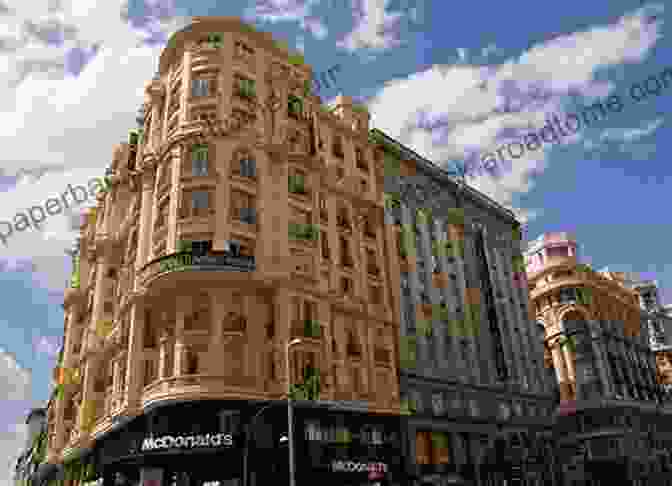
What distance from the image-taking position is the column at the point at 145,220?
153 feet

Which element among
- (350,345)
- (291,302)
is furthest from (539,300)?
(291,302)

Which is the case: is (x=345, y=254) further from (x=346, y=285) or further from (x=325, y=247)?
(x=346, y=285)

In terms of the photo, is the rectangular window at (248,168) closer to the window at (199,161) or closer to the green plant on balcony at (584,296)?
the window at (199,161)

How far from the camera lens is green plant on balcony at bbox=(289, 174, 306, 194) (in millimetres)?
49688

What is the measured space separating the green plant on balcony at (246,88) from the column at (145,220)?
1036cm

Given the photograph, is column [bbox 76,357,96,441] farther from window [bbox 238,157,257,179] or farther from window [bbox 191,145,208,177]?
window [bbox 238,157,257,179]

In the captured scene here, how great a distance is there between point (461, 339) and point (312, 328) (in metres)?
21.5

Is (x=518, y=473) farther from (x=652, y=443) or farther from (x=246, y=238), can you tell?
(x=652, y=443)

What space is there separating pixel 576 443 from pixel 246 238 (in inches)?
2186

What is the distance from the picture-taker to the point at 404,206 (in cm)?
6100

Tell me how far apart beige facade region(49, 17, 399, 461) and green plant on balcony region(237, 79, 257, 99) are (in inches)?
4.8

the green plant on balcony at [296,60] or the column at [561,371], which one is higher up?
the green plant on balcony at [296,60]

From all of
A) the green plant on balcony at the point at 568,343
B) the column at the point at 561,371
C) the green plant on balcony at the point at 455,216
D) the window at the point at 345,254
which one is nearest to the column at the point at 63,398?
the window at the point at 345,254

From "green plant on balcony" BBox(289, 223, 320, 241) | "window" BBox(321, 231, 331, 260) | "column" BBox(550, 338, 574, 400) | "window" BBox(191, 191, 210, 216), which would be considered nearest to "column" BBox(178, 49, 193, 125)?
"window" BBox(191, 191, 210, 216)
